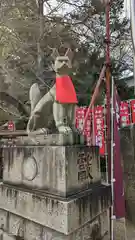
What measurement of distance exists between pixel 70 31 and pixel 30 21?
5.22 ft

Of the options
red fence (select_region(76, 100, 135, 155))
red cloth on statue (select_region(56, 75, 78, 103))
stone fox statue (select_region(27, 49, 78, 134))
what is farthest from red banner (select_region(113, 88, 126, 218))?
red fence (select_region(76, 100, 135, 155))

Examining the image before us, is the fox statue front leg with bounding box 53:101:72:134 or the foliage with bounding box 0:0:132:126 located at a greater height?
the foliage with bounding box 0:0:132:126

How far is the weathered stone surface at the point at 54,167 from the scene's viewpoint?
7.95 feet

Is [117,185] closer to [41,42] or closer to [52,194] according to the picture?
[52,194]

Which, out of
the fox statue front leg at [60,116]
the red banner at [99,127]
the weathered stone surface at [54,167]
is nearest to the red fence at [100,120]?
the red banner at [99,127]

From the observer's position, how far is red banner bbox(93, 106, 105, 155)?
6.38 m

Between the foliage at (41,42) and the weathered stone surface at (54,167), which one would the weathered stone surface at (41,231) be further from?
the foliage at (41,42)

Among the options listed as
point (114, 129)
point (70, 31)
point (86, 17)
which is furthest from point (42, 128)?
point (86, 17)

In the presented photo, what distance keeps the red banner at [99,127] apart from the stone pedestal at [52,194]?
3315mm

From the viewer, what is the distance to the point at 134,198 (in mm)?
4875

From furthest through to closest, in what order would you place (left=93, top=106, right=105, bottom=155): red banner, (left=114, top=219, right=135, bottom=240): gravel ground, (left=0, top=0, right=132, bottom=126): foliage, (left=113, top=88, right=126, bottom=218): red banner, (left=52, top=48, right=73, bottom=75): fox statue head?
(left=0, top=0, right=132, bottom=126): foliage → (left=93, top=106, right=105, bottom=155): red banner → (left=114, top=219, right=135, bottom=240): gravel ground → (left=113, top=88, right=126, bottom=218): red banner → (left=52, top=48, right=73, bottom=75): fox statue head

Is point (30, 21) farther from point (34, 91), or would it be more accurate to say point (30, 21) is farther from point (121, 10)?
point (34, 91)

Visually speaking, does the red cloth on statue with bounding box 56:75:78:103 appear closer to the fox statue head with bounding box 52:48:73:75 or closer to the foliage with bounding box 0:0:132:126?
the fox statue head with bounding box 52:48:73:75

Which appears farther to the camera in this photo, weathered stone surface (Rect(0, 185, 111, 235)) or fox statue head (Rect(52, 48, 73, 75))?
fox statue head (Rect(52, 48, 73, 75))
